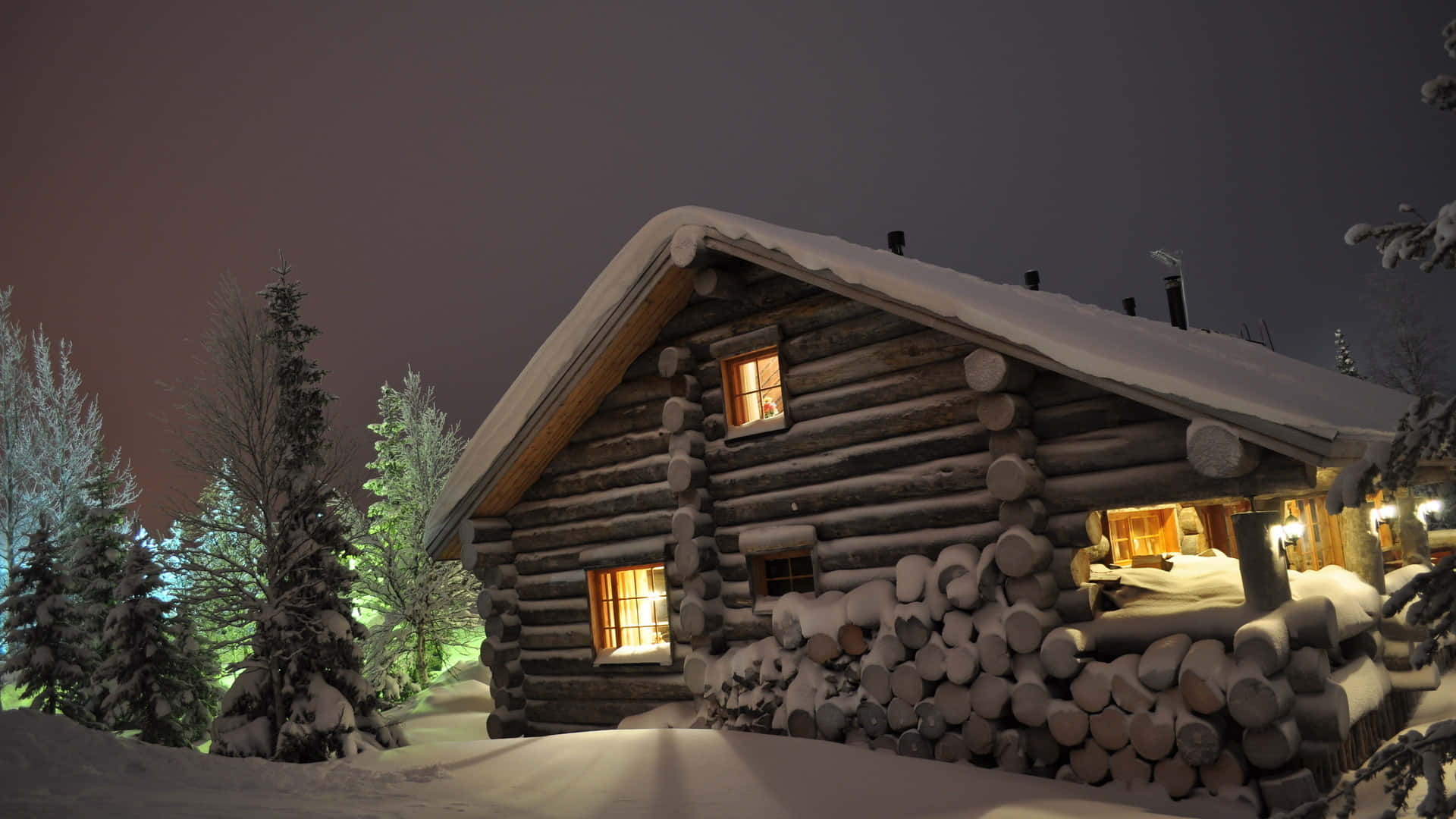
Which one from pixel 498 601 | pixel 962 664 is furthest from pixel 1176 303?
pixel 498 601

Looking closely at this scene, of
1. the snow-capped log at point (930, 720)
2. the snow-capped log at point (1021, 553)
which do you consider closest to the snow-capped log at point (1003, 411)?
the snow-capped log at point (1021, 553)

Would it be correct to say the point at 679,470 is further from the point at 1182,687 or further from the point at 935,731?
the point at 1182,687

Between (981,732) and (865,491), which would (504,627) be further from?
(981,732)

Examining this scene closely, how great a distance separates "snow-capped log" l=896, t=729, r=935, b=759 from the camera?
8703 millimetres

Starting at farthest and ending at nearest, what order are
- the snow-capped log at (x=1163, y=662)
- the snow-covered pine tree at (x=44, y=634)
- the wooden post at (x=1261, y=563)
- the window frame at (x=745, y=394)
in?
the snow-covered pine tree at (x=44, y=634) → the window frame at (x=745, y=394) → the wooden post at (x=1261, y=563) → the snow-capped log at (x=1163, y=662)

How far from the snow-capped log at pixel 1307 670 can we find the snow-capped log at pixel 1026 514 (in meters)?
2.17

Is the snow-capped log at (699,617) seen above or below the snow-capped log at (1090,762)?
above

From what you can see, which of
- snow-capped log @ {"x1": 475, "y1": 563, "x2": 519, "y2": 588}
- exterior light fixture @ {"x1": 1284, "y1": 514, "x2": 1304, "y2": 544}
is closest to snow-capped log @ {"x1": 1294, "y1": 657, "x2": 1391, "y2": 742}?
exterior light fixture @ {"x1": 1284, "y1": 514, "x2": 1304, "y2": 544}

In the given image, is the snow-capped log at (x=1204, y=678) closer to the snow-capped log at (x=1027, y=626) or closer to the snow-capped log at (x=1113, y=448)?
the snow-capped log at (x=1027, y=626)

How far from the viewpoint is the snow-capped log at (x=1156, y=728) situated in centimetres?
733

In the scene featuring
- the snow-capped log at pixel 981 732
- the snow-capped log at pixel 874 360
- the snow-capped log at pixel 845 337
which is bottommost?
the snow-capped log at pixel 981 732

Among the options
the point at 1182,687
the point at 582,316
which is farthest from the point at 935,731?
the point at 582,316

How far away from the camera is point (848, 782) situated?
7.70 m

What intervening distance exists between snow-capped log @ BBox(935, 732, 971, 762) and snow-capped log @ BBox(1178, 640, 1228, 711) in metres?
1.98
